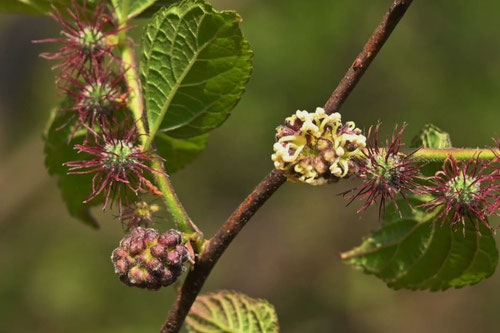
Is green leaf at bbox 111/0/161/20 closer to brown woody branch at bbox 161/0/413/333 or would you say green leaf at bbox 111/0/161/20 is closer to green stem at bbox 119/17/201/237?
green stem at bbox 119/17/201/237

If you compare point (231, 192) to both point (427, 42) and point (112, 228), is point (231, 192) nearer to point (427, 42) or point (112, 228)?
point (112, 228)

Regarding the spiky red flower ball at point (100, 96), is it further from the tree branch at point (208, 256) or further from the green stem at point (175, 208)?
the tree branch at point (208, 256)

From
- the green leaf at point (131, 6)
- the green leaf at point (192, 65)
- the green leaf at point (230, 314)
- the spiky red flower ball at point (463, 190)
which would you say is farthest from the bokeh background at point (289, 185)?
the spiky red flower ball at point (463, 190)

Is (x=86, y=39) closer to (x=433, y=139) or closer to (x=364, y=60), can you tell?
(x=364, y=60)

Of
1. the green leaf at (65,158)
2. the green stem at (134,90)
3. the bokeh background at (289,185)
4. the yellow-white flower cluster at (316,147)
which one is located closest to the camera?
the yellow-white flower cluster at (316,147)

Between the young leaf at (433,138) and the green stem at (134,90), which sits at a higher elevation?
the young leaf at (433,138)

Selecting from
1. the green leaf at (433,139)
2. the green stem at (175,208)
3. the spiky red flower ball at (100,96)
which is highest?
the green leaf at (433,139)

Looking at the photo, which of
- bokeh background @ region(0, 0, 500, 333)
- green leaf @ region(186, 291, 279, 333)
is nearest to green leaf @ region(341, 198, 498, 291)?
green leaf @ region(186, 291, 279, 333)
